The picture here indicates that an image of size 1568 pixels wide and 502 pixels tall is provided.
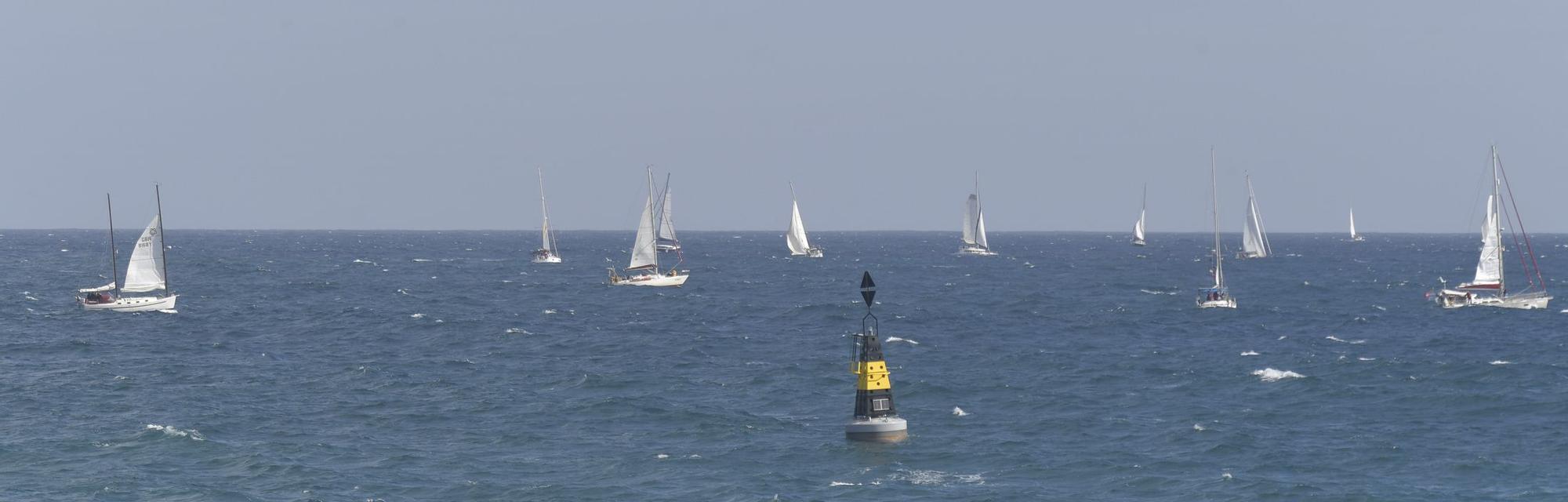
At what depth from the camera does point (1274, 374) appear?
68938 millimetres

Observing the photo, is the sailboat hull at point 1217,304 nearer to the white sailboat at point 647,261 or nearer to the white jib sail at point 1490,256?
the white jib sail at point 1490,256

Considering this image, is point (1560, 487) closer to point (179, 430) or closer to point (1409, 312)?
point (179, 430)

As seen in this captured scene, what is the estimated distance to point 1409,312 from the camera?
109562 mm

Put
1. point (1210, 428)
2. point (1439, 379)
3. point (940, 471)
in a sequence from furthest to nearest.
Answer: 1. point (1439, 379)
2. point (1210, 428)
3. point (940, 471)

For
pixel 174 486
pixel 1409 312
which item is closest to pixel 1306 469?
pixel 174 486

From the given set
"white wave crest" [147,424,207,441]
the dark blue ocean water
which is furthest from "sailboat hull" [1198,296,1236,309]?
"white wave crest" [147,424,207,441]

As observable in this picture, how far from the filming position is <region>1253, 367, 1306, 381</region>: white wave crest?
67688 mm

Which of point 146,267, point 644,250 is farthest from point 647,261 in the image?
point 146,267

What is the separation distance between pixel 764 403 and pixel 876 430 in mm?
11286

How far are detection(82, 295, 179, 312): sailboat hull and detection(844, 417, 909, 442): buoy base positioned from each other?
70.3 meters

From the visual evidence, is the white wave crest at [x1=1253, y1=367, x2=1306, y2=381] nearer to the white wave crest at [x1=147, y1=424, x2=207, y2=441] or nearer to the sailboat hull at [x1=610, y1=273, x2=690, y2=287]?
the white wave crest at [x1=147, y1=424, x2=207, y2=441]

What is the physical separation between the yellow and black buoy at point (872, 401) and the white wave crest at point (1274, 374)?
78.3 feet

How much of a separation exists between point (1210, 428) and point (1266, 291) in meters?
87.2

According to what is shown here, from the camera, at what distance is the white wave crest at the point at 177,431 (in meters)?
52.0
